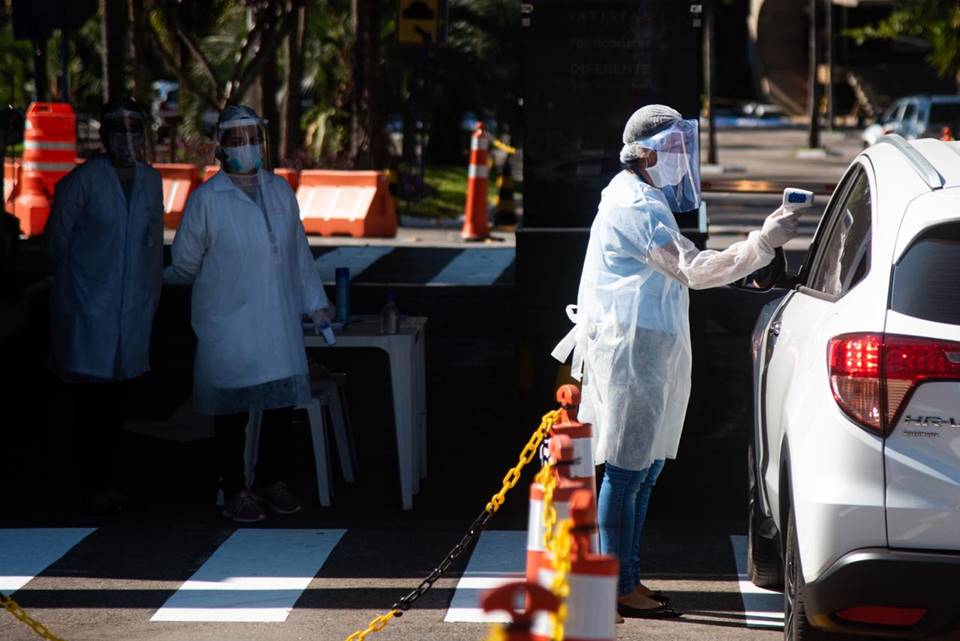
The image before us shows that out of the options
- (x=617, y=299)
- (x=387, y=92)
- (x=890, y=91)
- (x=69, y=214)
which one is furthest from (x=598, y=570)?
(x=890, y=91)

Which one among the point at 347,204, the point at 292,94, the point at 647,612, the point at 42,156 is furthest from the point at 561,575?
the point at 292,94

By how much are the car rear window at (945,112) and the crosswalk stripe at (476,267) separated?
78.1 feet

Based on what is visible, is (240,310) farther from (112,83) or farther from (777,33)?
(777,33)

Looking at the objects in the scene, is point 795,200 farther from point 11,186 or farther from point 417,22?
point 11,186

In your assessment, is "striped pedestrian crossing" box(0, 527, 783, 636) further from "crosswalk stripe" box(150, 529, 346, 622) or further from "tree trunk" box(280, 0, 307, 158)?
"tree trunk" box(280, 0, 307, 158)

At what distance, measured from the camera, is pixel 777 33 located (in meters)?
69.1

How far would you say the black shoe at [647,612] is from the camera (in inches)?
251

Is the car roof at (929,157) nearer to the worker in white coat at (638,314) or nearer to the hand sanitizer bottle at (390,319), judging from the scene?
the worker in white coat at (638,314)

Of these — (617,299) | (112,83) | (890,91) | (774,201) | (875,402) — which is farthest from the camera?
(890,91)

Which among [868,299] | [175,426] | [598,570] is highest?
[868,299]

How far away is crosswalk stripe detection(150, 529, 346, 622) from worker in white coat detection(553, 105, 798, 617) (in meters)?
1.32

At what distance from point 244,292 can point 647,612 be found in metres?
2.48

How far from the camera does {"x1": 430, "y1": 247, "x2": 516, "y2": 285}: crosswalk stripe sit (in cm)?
1745

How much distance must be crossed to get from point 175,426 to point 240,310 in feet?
9.22
